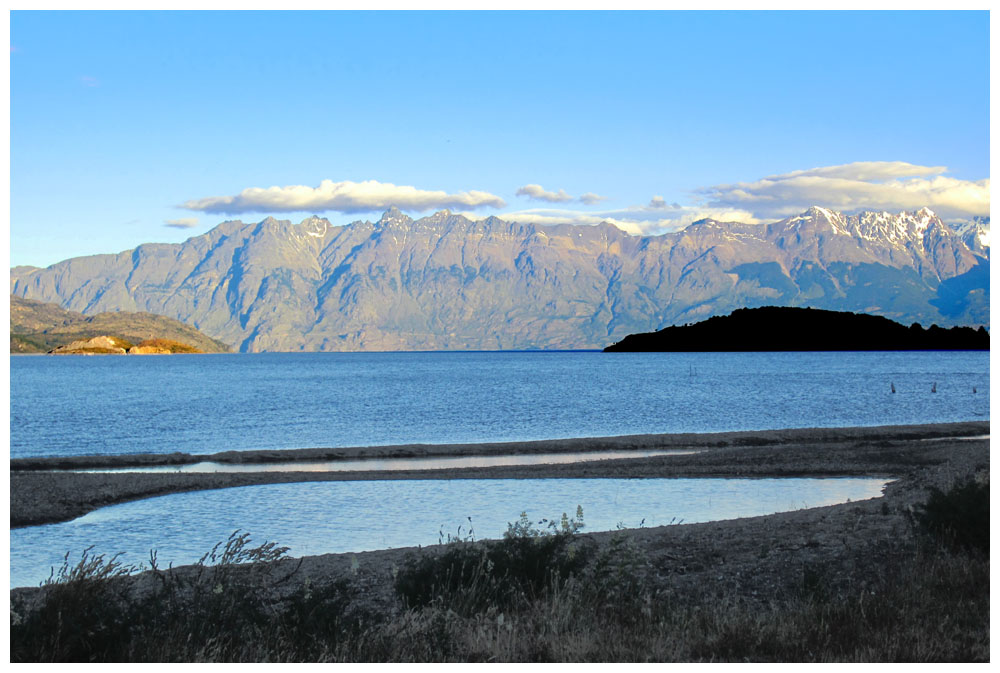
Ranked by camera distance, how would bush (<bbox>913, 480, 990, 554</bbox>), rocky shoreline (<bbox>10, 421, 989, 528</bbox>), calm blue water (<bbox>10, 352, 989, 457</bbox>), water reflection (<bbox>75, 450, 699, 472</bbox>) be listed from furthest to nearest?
calm blue water (<bbox>10, 352, 989, 457</bbox>), water reflection (<bbox>75, 450, 699, 472</bbox>), rocky shoreline (<bbox>10, 421, 989, 528</bbox>), bush (<bbox>913, 480, 990, 554</bbox>)

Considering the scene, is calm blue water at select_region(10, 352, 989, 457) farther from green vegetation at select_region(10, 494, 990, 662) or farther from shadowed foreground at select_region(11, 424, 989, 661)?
green vegetation at select_region(10, 494, 990, 662)

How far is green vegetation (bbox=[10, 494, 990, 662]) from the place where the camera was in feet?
30.1

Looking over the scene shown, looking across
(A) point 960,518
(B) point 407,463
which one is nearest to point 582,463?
(B) point 407,463

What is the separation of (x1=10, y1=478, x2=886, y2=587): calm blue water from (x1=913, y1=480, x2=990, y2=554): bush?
1065 cm

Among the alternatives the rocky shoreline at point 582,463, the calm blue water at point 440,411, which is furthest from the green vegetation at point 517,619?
the calm blue water at point 440,411

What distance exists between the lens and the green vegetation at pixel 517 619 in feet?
30.1

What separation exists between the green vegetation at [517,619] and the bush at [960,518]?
1.55 feet

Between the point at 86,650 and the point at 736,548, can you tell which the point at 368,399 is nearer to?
the point at 736,548

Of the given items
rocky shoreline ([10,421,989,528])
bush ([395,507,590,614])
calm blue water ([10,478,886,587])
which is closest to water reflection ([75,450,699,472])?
rocky shoreline ([10,421,989,528])

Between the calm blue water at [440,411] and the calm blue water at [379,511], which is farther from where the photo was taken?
the calm blue water at [440,411]

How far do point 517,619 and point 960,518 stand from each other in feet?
27.4

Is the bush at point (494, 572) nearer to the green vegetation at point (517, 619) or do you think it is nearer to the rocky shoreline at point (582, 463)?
the green vegetation at point (517, 619)

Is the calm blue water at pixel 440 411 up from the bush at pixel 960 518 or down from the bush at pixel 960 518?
down

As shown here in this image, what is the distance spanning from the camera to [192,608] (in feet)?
35.8
